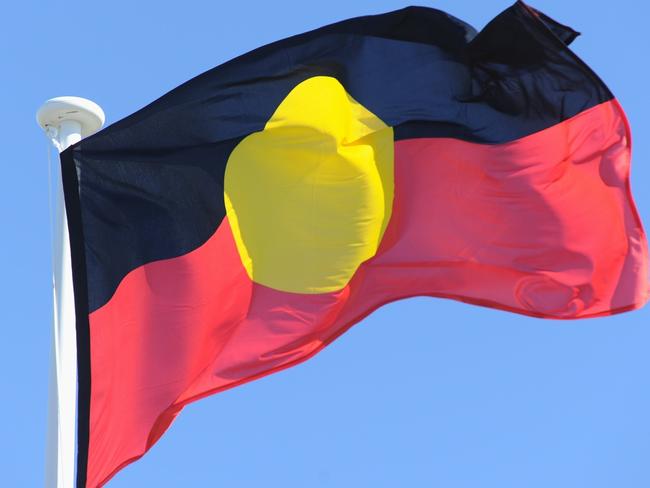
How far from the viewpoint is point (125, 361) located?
1213cm

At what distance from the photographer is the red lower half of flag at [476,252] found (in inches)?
513

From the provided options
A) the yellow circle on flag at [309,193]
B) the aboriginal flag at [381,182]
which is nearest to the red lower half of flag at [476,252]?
the aboriginal flag at [381,182]

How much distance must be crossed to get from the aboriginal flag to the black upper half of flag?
0.01m

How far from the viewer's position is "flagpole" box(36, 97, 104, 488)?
35.3ft

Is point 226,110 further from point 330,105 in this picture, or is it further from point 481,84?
point 481,84

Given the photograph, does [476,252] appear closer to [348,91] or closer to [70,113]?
[348,91]

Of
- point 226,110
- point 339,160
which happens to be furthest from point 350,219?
point 226,110

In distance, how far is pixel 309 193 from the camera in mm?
13469

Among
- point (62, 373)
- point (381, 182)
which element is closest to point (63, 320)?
point (62, 373)

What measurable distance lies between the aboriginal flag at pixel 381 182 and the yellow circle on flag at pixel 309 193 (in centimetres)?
1

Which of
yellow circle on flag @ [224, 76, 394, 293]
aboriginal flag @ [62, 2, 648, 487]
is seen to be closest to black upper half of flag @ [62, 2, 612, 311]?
aboriginal flag @ [62, 2, 648, 487]

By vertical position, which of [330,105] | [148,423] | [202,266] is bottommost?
[148,423]

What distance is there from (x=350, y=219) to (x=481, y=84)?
1.55m

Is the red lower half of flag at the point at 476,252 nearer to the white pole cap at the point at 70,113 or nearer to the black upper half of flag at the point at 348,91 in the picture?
the black upper half of flag at the point at 348,91
